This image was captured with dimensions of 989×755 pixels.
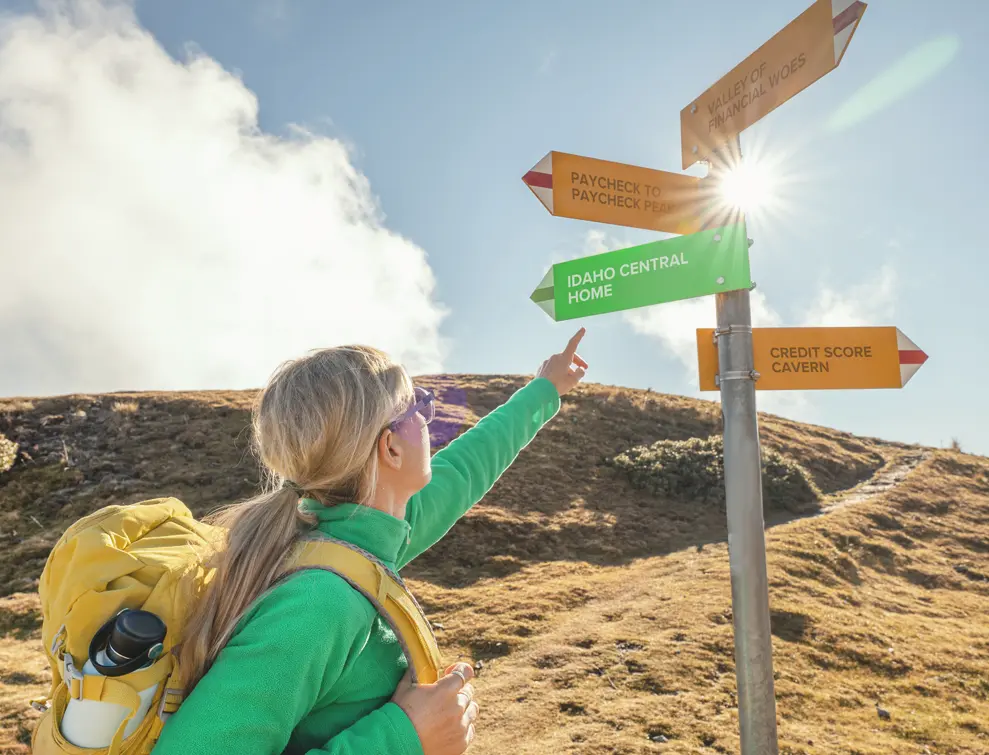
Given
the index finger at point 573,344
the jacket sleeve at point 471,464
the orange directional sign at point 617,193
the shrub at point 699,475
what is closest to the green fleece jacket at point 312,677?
the jacket sleeve at point 471,464

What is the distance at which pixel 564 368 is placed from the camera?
3.21 meters

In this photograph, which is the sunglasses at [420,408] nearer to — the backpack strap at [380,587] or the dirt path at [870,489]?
the backpack strap at [380,587]

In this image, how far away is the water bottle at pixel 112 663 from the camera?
1.29 m

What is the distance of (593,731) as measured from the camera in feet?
18.2

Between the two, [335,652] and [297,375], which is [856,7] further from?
[335,652]

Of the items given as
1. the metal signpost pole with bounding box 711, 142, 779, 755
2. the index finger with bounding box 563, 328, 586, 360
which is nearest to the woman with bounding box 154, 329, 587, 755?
the index finger with bounding box 563, 328, 586, 360

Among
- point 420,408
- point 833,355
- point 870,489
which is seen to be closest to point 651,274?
point 833,355

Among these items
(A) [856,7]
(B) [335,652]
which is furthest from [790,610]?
(B) [335,652]

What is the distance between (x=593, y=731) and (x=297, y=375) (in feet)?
16.6

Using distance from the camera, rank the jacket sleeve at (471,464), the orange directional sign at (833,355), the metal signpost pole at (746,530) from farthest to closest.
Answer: the orange directional sign at (833,355) < the metal signpost pole at (746,530) < the jacket sleeve at (471,464)

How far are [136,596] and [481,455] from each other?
1.58m

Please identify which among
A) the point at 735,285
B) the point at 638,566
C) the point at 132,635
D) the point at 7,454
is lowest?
the point at 638,566

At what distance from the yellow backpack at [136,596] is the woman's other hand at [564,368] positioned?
171cm

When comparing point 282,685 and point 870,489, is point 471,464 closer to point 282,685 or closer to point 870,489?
point 282,685
